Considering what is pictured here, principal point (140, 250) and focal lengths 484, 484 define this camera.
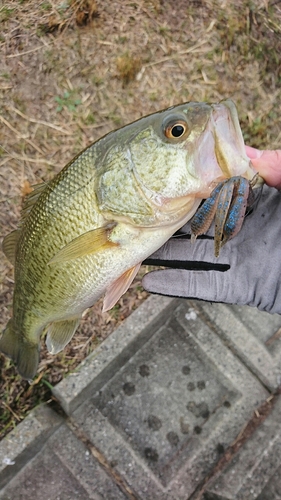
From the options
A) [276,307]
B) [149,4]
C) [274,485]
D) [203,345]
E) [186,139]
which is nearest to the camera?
[186,139]

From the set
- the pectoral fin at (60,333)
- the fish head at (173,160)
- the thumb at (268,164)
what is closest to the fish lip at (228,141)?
the fish head at (173,160)

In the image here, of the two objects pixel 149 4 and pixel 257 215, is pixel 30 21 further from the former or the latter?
pixel 257 215

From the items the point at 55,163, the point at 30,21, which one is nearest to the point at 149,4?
the point at 30,21

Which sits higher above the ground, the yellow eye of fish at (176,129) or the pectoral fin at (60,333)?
the yellow eye of fish at (176,129)

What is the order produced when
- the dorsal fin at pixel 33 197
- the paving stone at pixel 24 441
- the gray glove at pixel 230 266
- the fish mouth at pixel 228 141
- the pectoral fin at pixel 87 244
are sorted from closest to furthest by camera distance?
the fish mouth at pixel 228 141
the pectoral fin at pixel 87 244
the dorsal fin at pixel 33 197
the gray glove at pixel 230 266
the paving stone at pixel 24 441

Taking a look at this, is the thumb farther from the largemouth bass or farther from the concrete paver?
the concrete paver

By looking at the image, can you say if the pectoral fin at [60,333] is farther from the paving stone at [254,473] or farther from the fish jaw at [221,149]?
the paving stone at [254,473]
